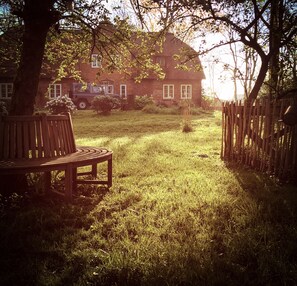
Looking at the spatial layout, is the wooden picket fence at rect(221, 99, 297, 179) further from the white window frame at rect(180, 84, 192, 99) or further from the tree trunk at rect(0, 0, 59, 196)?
the white window frame at rect(180, 84, 192, 99)

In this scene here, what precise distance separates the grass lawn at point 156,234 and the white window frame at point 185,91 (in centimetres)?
2819

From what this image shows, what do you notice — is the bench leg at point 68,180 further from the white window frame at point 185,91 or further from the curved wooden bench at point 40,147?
the white window frame at point 185,91

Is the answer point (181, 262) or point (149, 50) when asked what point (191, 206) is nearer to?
point (181, 262)

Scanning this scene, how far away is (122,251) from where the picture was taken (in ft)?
8.84

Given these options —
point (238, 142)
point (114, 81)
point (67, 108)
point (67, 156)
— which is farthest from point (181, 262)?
point (114, 81)

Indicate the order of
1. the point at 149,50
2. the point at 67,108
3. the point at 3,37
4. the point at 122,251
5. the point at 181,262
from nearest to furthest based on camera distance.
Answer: the point at 181,262 → the point at 122,251 → the point at 149,50 → the point at 3,37 → the point at 67,108

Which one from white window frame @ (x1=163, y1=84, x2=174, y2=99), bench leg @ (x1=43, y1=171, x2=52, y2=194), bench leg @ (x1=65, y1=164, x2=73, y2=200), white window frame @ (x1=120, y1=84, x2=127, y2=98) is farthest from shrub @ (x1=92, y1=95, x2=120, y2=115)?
bench leg @ (x1=65, y1=164, x2=73, y2=200)

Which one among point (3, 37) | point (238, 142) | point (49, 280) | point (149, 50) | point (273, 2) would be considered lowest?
point (49, 280)

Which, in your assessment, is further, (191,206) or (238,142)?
(238,142)

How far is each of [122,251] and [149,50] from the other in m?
4.97

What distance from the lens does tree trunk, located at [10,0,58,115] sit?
4.23 metres

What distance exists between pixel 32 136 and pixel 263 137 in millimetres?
4243

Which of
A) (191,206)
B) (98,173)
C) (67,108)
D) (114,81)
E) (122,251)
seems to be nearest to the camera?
(122,251)

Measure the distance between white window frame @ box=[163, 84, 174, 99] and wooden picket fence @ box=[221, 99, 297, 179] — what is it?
25.8 m
